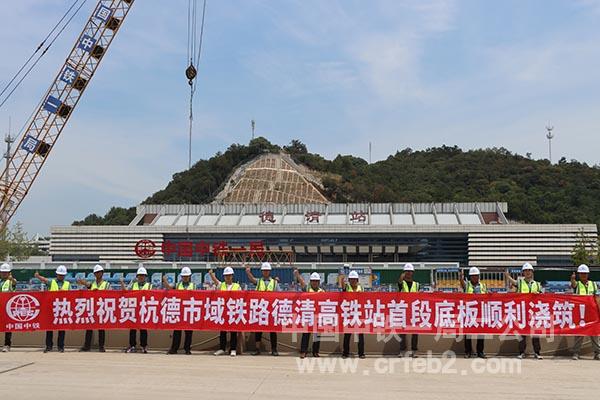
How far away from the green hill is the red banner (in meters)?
80.5

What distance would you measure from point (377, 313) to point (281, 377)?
3.31 m

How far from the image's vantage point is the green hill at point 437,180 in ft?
321

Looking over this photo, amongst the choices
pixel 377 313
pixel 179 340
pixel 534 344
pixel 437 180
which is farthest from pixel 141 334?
pixel 437 180

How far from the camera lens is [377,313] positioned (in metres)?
13.3

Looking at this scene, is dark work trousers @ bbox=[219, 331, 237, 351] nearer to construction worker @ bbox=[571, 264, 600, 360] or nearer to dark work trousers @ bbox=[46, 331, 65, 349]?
dark work trousers @ bbox=[46, 331, 65, 349]

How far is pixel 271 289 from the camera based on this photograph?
13.9m

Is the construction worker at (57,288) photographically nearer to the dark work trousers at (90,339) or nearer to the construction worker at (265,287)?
the dark work trousers at (90,339)

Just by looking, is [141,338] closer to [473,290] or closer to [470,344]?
[470,344]

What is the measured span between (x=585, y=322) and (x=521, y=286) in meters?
1.42

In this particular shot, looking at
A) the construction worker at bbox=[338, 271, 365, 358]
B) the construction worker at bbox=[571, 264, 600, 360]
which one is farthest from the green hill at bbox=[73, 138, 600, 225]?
the construction worker at bbox=[338, 271, 365, 358]

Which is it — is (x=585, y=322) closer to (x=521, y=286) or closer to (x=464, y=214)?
(x=521, y=286)

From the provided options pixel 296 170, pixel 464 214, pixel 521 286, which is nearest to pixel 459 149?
pixel 296 170

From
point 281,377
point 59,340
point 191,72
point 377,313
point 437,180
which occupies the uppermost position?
point 437,180

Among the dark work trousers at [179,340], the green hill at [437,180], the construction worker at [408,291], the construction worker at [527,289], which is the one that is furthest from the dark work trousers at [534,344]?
the green hill at [437,180]
